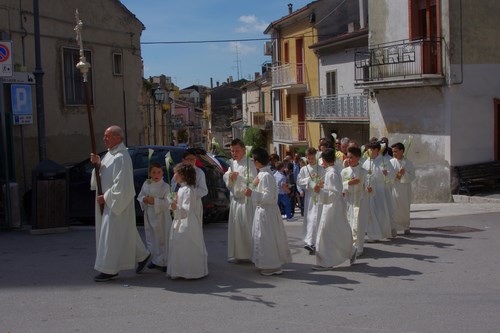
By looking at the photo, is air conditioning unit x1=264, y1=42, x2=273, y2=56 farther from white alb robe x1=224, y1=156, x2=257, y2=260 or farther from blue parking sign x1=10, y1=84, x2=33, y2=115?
white alb robe x1=224, y1=156, x2=257, y2=260

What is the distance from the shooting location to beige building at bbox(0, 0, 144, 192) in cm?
1526

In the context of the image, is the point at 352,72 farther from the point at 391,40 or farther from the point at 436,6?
the point at 436,6

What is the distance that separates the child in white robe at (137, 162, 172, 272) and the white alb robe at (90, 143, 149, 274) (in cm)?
53

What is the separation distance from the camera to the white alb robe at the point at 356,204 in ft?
30.8

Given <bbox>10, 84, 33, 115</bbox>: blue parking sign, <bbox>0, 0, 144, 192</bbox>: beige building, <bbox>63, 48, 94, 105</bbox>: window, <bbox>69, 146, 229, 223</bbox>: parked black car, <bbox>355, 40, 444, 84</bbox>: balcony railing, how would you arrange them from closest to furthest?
1. <bbox>69, 146, 229, 223</bbox>: parked black car
2. <bbox>10, 84, 33, 115</bbox>: blue parking sign
3. <bbox>0, 0, 144, 192</bbox>: beige building
4. <bbox>63, 48, 94, 105</bbox>: window
5. <bbox>355, 40, 444, 84</bbox>: balcony railing

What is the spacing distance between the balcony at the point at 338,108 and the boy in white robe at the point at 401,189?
620 inches

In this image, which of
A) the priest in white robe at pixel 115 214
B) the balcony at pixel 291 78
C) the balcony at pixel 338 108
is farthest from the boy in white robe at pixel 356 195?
the balcony at pixel 291 78

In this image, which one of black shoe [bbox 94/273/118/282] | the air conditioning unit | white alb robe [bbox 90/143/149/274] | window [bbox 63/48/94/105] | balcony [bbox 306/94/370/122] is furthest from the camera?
the air conditioning unit

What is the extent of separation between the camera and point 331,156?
859cm

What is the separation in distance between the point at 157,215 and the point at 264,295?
6.69 feet

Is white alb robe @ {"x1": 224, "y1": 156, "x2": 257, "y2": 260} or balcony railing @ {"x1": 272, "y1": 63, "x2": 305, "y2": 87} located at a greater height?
balcony railing @ {"x1": 272, "y1": 63, "x2": 305, "y2": 87}

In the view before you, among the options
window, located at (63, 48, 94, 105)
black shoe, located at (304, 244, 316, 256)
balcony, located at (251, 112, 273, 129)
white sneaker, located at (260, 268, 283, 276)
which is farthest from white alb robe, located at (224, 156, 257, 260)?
balcony, located at (251, 112, 273, 129)

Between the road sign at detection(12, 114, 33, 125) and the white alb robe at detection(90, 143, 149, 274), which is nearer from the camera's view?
the white alb robe at detection(90, 143, 149, 274)

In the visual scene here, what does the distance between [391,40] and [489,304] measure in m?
15.4
